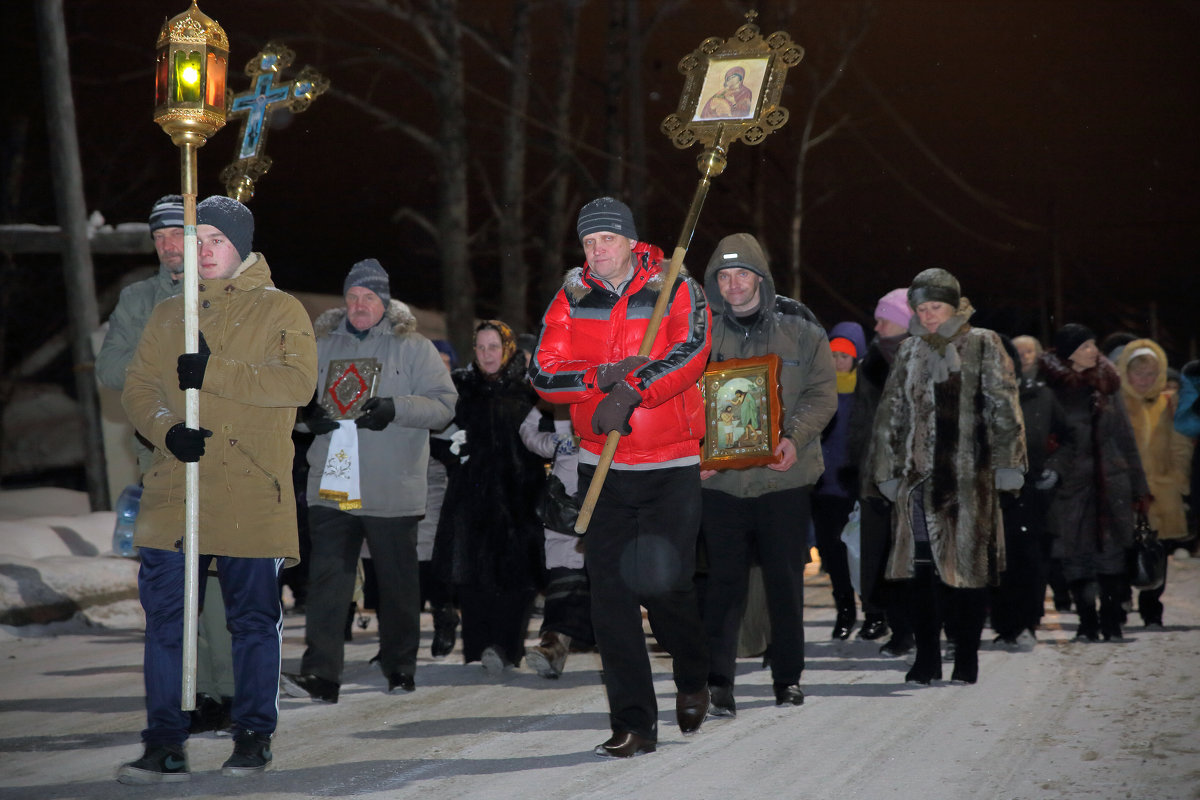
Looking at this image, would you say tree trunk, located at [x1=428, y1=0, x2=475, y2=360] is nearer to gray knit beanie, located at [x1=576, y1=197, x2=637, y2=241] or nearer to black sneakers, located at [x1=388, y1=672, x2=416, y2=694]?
black sneakers, located at [x1=388, y1=672, x2=416, y2=694]

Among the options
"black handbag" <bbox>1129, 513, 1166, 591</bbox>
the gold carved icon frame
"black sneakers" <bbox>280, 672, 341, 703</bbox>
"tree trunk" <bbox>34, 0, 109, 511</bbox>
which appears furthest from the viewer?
"tree trunk" <bbox>34, 0, 109, 511</bbox>

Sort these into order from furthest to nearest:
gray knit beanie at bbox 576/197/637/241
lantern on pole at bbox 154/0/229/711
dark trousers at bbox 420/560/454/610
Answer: dark trousers at bbox 420/560/454/610, gray knit beanie at bbox 576/197/637/241, lantern on pole at bbox 154/0/229/711

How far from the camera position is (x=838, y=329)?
11.1 m

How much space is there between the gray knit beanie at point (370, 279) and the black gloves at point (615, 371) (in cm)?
221

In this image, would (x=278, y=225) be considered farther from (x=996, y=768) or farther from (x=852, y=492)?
(x=996, y=768)

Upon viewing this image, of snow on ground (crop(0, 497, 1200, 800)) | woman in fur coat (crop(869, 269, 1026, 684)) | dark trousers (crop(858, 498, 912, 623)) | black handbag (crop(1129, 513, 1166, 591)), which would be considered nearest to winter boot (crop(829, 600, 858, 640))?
dark trousers (crop(858, 498, 912, 623))

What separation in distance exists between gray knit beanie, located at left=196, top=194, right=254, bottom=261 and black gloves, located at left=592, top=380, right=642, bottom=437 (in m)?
1.55

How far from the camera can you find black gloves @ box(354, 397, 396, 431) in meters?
6.99

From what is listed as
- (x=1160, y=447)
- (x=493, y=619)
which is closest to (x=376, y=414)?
(x=493, y=619)

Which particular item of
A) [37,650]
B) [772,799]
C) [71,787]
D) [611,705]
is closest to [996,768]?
[772,799]

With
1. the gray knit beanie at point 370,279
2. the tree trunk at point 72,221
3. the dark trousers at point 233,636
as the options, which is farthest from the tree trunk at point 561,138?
the dark trousers at point 233,636

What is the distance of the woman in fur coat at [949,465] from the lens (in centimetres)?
727

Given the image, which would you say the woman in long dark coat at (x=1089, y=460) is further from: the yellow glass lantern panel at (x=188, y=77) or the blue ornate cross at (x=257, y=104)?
the yellow glass lantern panel at (x=188, y=77)

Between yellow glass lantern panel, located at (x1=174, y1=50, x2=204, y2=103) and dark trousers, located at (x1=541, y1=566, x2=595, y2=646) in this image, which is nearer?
yellow glass lantern panel, located at (x1=174, y1=50, x2=204, y2=103)
